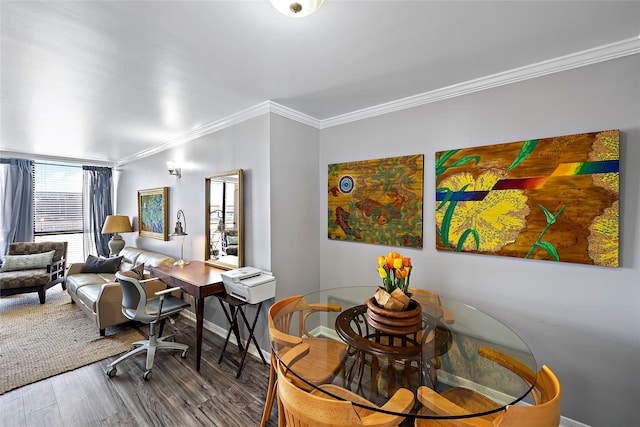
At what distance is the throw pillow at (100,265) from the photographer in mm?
4027

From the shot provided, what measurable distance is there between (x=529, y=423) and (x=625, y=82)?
198 centimetres

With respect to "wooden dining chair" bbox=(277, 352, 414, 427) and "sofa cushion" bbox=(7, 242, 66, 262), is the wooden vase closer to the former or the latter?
"wooden dining chair" bbox=(277, 352, 414, 427)

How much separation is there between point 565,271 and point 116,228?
612 cm

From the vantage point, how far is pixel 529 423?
94cm

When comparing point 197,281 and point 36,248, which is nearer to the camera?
point 197,281

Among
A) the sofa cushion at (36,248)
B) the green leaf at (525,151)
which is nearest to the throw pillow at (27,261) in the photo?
the sofa cushion at (36,248)

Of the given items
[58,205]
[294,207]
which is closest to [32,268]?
[58,205]

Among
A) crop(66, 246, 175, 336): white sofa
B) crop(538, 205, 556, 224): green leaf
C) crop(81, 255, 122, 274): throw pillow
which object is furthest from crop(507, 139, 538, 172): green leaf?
crop(81, 255, 122, 274): throw pillow

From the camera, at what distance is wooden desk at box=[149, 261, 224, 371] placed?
7.66 ft

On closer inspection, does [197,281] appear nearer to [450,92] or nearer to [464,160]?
[464,160]

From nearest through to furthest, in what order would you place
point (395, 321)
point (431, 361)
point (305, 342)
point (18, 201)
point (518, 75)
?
point (431, 361)
point (395, 321)
point (305, 342)
point (518, 75)
point (18, 201)

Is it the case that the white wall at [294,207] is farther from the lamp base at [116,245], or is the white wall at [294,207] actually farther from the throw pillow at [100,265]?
the lamp base at [116,245]

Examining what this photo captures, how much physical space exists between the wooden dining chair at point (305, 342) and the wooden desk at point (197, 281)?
0.88 m

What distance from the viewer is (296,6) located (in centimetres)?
114
